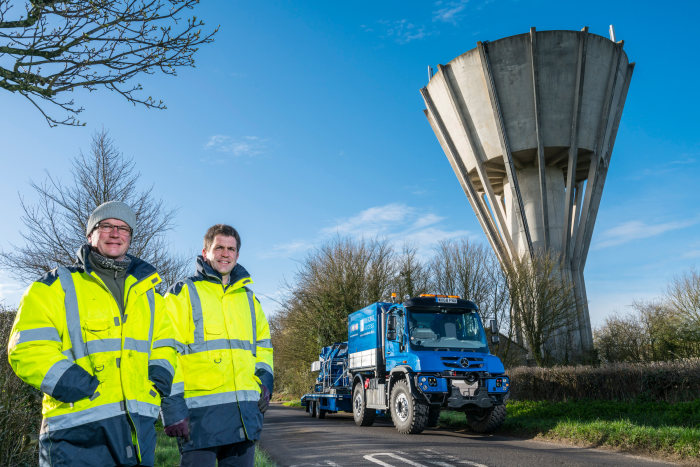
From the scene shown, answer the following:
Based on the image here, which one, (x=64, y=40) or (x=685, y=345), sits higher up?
(x=64, y=40)

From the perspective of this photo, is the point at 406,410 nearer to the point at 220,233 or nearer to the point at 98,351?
the point at 220,233

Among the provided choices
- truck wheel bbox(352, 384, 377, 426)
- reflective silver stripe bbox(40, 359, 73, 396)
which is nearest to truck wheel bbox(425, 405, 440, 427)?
truck wheel bbox(352, 384, 377, 426)

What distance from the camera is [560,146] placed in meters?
26.0

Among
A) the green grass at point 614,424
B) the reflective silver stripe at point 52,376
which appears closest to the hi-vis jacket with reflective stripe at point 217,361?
the reflective silver stripe at point 52,376

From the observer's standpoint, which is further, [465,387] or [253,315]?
[465,387]

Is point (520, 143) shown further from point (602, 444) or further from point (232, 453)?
point (232, 453)

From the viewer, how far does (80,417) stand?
8.53 ft

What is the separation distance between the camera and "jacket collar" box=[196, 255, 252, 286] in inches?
144

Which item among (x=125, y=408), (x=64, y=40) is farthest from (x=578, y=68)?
(x=125, y=408)

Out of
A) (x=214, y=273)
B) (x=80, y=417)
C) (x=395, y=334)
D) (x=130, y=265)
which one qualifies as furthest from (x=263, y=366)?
(x=395, y=334)

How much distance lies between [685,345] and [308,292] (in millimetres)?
17694

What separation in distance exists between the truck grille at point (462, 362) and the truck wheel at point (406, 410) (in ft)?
3.17

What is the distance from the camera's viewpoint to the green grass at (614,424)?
8258 millimetres

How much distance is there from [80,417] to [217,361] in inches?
38.4
